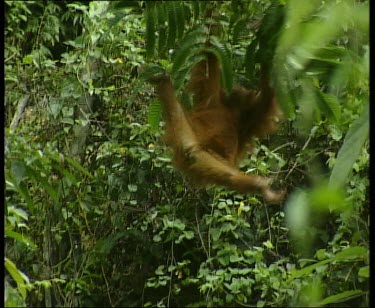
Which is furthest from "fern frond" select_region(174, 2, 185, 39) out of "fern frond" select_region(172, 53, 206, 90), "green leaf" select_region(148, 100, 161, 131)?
"green leaf" select_region(148, 100, 161, 131)

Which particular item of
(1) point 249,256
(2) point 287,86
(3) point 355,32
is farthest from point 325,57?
(1) point 249,256

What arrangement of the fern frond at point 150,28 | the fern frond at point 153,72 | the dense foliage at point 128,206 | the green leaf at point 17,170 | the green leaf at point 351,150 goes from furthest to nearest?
the dense foliage at point 128,206 → the fern frond at point 153,72 → the green leaf at point 17,170 → the fern frond at point 150,28 → the green leaf at point 351,150

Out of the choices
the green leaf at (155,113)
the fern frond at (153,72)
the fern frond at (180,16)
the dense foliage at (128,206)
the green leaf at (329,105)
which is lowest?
the dense foliage at (128,206)

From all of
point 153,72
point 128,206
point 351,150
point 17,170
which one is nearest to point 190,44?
point 153,72

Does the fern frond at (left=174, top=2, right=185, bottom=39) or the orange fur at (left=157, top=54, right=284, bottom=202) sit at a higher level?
the fern frond at (left=174, top=2, right=185, bottom=39)

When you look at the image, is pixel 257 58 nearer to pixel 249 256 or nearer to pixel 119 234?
pixel 249 256

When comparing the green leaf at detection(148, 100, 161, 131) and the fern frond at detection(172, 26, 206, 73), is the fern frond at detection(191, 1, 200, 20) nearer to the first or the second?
the fern frond at detection(172, 26, 206, 73)

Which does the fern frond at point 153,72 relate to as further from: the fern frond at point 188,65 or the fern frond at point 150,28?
the fern frond at point 150,28

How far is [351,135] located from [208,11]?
0.79 metres

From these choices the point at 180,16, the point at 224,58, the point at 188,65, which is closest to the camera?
the point at 180,16

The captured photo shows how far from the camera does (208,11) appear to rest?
1.52m

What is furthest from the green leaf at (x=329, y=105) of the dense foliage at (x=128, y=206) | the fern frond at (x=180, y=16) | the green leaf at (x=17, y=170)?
the dense foliage at (x=128, y=206)

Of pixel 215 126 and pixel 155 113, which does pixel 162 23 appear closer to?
pixel 155 113

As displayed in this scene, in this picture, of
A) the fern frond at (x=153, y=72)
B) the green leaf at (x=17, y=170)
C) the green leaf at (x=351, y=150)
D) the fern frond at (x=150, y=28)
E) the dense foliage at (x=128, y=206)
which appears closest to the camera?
the green leaf at (x=351, y=150)
